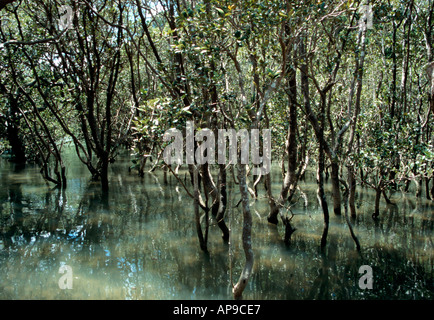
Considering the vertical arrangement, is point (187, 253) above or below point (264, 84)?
below

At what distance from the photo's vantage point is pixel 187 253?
827 cm

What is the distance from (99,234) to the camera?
31.6ft

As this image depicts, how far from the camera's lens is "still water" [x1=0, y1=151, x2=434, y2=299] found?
21.6ft

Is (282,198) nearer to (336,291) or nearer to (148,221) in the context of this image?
(336,291)

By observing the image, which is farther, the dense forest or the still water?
the still water

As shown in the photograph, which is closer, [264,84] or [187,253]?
[264,84]

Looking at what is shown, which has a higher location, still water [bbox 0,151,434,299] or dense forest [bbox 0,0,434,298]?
dense forest [bbox 0,0,434,298]

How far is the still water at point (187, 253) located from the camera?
657cm

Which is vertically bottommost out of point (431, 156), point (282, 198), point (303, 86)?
point (282, 198)

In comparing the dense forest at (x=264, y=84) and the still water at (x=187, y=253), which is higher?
the dense forest at (x=264, y=84)

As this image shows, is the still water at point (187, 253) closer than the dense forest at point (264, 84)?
No
